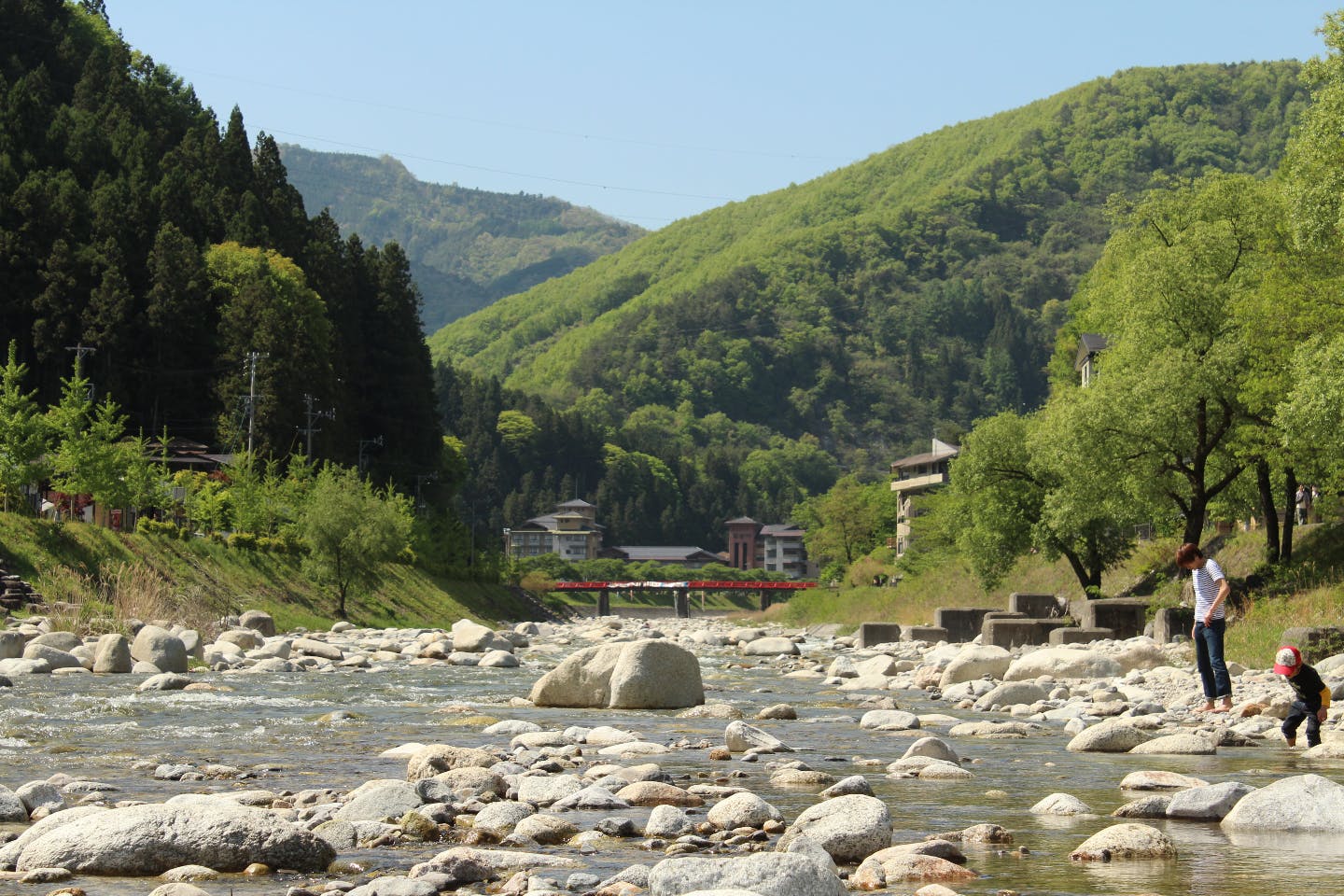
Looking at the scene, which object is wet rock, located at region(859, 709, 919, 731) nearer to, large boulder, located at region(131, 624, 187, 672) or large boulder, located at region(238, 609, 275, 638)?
large boulder, located at region(131, 624, 187, 672)

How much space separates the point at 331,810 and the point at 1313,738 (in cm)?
951

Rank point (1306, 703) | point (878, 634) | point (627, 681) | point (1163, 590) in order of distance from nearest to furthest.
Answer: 1. point (1306, 703)
2. point (627, 681)
3. point (1163, 590)
4. point (878, 634)

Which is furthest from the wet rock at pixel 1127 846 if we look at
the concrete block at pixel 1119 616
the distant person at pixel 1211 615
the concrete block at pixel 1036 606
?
the concrete block at pixel 1036 606

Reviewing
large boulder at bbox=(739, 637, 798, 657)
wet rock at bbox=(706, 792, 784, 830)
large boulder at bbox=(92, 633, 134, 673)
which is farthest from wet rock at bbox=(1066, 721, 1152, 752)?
large boulder at bbox=(739, 637, 798, 657)

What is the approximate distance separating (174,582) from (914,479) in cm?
11043

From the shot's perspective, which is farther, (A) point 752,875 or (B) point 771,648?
(B) point 771,648

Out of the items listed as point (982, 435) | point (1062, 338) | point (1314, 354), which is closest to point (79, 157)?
point (1062, 338)

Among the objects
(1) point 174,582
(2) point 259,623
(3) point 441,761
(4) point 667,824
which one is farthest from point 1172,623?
(1) point 174,582

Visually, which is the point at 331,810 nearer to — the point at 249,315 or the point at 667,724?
A: the point at 667,724

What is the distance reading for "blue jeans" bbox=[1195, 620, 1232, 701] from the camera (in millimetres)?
15352

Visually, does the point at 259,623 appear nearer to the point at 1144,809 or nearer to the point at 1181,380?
the point at 1181,380

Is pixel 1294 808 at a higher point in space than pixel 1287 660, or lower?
lower

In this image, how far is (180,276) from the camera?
291 feet

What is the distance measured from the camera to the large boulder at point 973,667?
27.6 metres
